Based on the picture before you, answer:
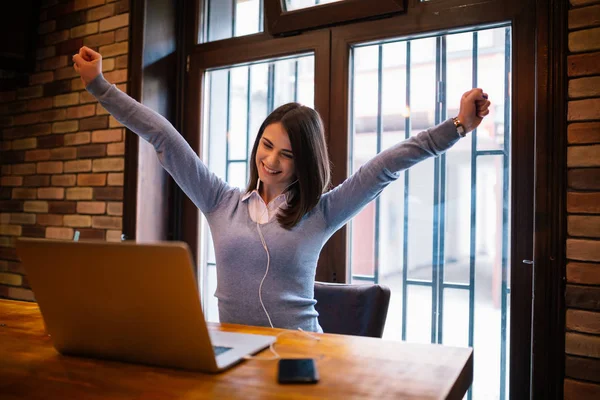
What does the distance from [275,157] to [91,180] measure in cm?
167

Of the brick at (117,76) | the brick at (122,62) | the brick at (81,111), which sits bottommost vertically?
the brick at (81,111)

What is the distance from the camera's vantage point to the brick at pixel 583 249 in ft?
5.18

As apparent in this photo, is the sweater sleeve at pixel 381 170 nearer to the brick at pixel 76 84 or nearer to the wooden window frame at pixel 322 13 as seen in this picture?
the wooden window frame at pixel 322 13

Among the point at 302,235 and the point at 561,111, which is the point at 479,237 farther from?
the point at 302,235

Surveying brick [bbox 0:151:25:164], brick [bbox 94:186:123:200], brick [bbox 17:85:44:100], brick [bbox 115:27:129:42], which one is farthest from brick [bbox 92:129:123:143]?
brick [bbox 0:151:25:164]

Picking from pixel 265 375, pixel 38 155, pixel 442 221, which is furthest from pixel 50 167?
pixel 265 375

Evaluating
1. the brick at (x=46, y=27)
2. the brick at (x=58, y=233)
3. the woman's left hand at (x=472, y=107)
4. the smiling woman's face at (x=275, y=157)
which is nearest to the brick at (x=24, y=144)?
the brick at (x=58, y=233)

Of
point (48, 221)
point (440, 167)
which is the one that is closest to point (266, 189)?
point (440, 167)

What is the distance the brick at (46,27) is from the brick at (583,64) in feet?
9.14

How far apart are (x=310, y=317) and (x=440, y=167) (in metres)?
0.91

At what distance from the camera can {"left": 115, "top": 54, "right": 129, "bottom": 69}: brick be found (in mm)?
2652

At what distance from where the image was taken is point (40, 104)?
308cm

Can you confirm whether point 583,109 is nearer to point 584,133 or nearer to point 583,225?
point 584,133

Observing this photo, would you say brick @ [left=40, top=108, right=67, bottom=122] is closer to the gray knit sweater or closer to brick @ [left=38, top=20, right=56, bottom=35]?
brick @ [left=38, top=20, right=56, bottom=35]
